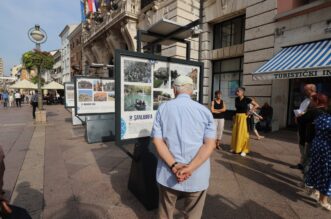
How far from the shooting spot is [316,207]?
306cm

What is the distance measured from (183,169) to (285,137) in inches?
286

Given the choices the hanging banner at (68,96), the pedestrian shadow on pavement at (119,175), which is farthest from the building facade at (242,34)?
the pedestrian shadow on pavement at (119,175)

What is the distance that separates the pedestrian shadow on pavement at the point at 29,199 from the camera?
9.66 ft

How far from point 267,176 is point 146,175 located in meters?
2.61

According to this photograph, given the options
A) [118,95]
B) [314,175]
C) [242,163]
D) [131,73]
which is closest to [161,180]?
[118,95]

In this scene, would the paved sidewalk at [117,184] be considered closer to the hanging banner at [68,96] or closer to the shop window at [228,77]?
the hanging banner at [68,96]

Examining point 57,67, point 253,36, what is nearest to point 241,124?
point 253,36

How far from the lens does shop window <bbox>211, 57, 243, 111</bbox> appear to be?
36.8 ft

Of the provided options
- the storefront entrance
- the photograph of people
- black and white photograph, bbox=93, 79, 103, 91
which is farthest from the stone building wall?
the photograph of people

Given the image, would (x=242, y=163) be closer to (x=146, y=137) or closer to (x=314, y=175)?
(x=314, y=175)

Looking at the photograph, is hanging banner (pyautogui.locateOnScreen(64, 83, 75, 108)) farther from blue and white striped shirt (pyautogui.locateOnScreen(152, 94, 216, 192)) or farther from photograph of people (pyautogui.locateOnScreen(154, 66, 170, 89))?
blue and white striped shirt (pyautogui.locateOnScreen(152, 94, 216, 192))

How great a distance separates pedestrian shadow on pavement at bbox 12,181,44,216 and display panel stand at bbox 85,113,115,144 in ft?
10.0

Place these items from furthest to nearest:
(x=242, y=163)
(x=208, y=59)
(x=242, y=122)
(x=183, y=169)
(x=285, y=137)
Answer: (x=208, y=59), (x=285, y=137), (x=242, y=122), (x=242, y=163), (x=183, y=169)

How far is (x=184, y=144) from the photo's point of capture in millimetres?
1843
